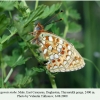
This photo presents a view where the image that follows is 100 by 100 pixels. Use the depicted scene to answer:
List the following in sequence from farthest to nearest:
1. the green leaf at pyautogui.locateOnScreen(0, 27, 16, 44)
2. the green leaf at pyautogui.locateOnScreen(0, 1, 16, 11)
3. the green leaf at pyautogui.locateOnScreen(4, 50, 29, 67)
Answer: the green leaf at pyautogui.locateOnScreen(4, 50, 29, 67)
the green leaf at pyautogui.locateOnScreen(0, 27, 16, 44)
the green leaf at pyautogui.locateOnScreen(0, 1, 16, 11)

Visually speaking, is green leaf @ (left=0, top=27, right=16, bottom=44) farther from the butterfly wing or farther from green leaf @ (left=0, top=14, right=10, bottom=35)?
the butterfly wing

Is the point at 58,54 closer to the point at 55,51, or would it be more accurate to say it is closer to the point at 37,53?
the point at 55,51

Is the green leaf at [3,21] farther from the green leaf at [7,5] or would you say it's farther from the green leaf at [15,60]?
the green leaf at [15,60]

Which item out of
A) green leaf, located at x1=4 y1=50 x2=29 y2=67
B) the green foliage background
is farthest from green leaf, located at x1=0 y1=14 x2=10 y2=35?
green leaf, located at x1=4 y1=50 x2=29 y2=67

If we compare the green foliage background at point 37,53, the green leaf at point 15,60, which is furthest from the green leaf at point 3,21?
the green leaf at point 15,60

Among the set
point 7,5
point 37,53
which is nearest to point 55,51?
point 37,53

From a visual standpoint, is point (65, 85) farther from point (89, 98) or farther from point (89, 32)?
point (89, 98)

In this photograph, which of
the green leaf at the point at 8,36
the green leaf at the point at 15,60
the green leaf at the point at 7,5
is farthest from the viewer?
the green leaf at the point at 15,60

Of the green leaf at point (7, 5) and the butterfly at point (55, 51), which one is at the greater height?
the green leaf at point (7, 5)
